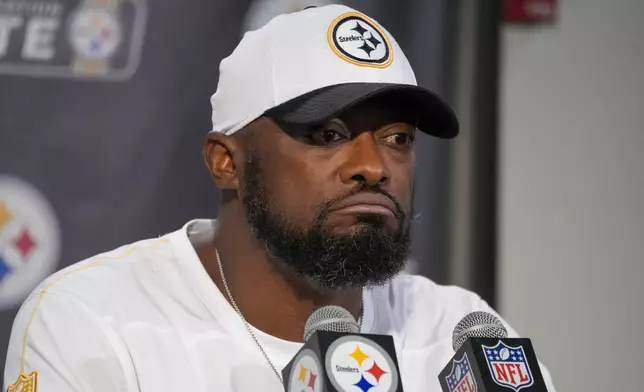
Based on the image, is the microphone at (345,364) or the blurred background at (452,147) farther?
the blurred background at (452,147)

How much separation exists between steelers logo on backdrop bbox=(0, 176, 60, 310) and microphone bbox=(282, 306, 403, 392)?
3.95 feet

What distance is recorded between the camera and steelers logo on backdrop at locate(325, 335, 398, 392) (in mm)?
825

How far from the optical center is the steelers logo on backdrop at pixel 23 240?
1.93 m

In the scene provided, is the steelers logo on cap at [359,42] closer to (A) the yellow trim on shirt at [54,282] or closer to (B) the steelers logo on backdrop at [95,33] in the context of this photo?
(A) the yellow trim on shirt at [54,282]

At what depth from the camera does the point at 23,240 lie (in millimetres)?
1955

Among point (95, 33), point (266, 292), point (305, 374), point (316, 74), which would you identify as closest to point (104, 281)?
point (266, 292)

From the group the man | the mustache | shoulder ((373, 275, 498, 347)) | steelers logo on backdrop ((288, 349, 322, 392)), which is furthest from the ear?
steelers logo on backdrop ((288, 349, 322, 392))

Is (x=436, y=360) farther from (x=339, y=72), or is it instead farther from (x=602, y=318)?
(x=602, y=318)

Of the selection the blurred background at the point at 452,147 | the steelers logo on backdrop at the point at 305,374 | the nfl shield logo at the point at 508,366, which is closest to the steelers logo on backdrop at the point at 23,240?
the blurred background at the point at 452,147

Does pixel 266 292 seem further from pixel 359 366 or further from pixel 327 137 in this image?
pixel 359 366

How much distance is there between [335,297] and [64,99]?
0.92 metres

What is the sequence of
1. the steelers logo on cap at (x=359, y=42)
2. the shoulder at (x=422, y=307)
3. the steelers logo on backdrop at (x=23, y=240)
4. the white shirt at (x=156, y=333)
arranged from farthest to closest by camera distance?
the steelers logo on backdrop at (x=23, y=240), the shoulder at (x=422, y=307), the steelers logo on cap at (x=359, y=42), the white shirt at (x=156, y=333)

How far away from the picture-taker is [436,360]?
4.67ft

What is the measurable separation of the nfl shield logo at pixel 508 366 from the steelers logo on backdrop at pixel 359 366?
0.37 feet
